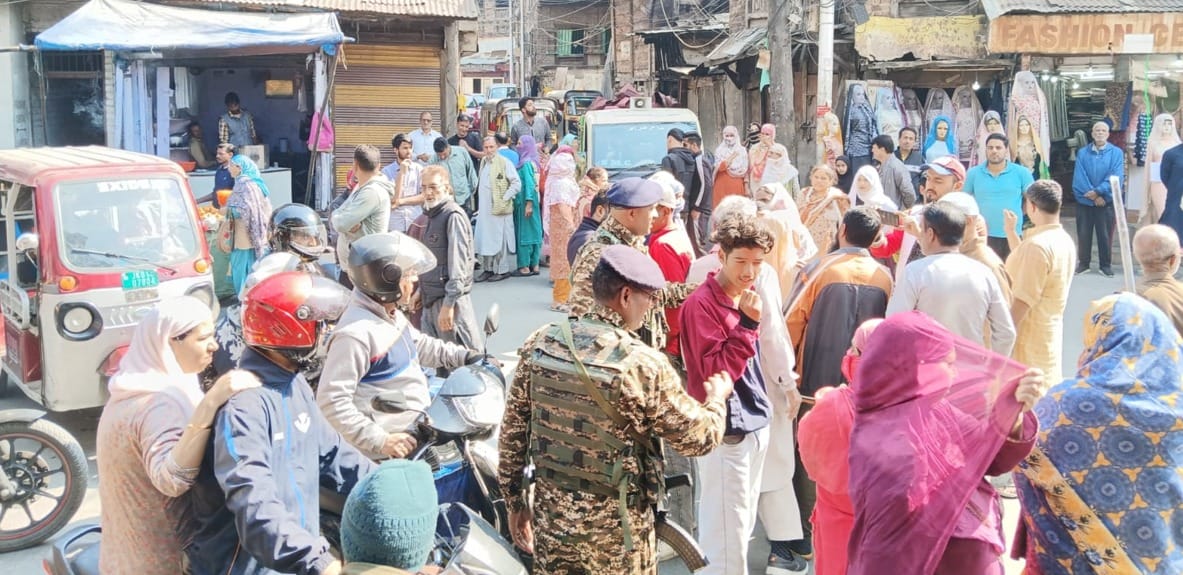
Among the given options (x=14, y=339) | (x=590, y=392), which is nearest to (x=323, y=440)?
(x=590, y=392)

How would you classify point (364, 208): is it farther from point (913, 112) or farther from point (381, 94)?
point (913, 112)

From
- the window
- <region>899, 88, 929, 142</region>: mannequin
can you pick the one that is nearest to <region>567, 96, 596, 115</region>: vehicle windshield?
<region>899, 88, 929, 142</region>: mannequin

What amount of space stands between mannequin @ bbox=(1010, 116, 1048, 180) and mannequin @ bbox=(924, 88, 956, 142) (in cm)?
166

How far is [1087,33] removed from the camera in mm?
15125

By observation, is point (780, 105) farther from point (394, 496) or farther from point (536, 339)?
point (394, 496)

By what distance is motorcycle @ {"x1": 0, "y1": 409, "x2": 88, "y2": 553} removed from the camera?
537 centimetres

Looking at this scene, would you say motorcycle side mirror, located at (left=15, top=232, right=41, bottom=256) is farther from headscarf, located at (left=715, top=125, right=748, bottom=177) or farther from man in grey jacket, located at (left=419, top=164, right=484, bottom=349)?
headscarf, located at (left=715, top=125, right=748, bottom=177)

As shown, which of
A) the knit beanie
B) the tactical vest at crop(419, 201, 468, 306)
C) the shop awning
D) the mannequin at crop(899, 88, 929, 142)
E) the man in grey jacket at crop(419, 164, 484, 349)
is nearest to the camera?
the knit beanie

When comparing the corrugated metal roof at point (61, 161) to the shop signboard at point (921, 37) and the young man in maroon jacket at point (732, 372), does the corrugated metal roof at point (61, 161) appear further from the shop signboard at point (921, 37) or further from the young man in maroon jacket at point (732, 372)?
the shop signboard at point (921, 37)

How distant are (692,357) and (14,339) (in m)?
5.04

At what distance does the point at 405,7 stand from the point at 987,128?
8.58 metres

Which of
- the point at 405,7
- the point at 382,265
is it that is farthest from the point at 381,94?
the point at 382,265

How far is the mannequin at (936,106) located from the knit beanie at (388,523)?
1543 centimetres

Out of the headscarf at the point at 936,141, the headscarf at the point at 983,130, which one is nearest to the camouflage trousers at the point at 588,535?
the headscarf at the point at 936,141
